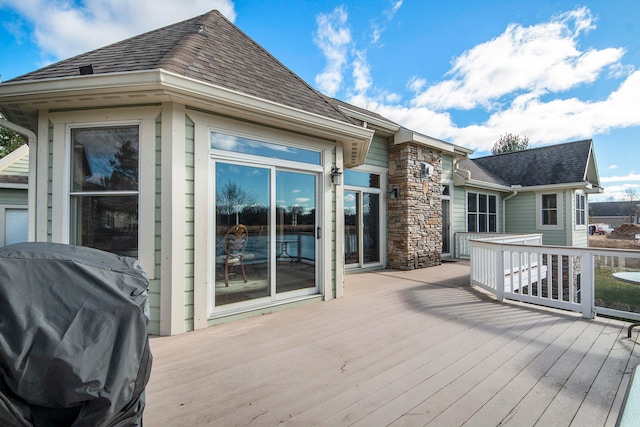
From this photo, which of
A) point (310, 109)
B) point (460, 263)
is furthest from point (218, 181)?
point (460, 263)

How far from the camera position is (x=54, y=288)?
1.22 metres

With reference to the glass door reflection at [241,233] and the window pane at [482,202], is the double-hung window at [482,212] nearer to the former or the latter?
the window pane at [482,202]

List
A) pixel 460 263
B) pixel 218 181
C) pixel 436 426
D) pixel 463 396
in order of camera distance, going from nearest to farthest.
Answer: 1. pixel 436 426
2. pixel 463 396
3. pixel 218 181
4. pixel 460 263

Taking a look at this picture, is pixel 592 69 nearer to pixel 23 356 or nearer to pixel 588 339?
pixel 588 339

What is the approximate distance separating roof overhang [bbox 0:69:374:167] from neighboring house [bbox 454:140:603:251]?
8090 mm

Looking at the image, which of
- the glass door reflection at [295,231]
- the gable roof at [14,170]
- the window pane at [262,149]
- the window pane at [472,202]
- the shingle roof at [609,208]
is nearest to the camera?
the window pane at [262,149]

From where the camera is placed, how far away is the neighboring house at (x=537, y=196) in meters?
10.5

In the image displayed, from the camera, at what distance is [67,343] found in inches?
44.7

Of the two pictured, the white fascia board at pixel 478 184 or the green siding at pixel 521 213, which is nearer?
the white fascia board at pixel 478 184

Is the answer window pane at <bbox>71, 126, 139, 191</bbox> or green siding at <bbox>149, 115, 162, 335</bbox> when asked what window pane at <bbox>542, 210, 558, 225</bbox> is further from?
window pane at <bbox>71, 126, 139, 191</bbox>

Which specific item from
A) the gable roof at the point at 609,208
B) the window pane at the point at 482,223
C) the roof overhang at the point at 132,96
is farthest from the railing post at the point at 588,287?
the gable roof at the point at 609,208

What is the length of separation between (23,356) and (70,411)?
0.96ft

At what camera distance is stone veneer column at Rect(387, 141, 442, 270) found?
7.25 m

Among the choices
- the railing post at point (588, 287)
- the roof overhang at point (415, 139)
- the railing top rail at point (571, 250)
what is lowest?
the railing post at point (588, 287)
